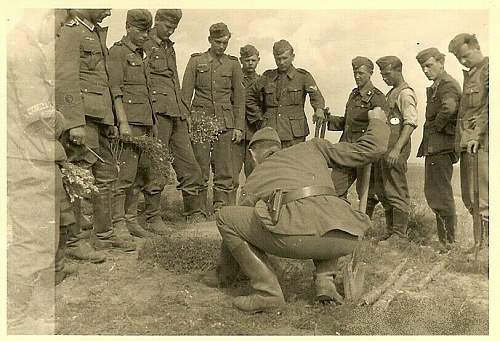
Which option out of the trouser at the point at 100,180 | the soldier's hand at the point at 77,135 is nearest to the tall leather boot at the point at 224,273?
the trouser at the point at 100,180

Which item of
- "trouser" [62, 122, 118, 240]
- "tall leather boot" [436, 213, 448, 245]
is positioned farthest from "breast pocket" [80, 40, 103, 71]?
"tall leather boot" [436, 213, 448, 245]

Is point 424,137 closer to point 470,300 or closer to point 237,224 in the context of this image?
point 470,300

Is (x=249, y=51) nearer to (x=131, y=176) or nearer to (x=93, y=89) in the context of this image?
(x=131, y=176)

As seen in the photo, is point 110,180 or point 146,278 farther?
point 110,180

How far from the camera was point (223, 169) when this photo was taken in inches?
277

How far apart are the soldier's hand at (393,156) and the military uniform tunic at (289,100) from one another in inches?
41.4

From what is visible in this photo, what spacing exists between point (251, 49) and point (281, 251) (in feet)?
13.3

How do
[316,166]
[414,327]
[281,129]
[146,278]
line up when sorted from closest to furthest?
[414,327]
[316,166]
[146,278]
[281,129]

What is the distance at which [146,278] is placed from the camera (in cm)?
471

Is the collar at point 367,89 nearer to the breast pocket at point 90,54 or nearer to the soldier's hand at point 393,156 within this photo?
the soldier's hand at point 393,156

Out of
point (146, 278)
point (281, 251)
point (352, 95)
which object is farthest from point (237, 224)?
point (352, 95)

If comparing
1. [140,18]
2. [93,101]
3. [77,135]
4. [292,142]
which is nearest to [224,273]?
[77,135]

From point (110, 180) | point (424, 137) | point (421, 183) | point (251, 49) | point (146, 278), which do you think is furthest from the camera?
point (421, 183)

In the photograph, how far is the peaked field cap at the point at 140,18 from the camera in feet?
→ 17.6
